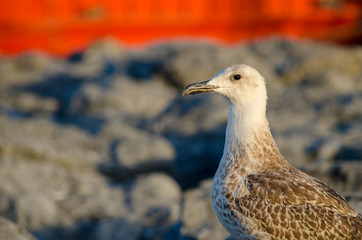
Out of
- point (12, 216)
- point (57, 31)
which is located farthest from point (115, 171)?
point (57, 31)

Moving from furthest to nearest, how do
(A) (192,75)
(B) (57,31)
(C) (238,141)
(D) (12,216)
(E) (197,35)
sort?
(E) (197,35)
(B) (57,31)
(A) (192,75)
(D) (12,216)
(C) (238,141)

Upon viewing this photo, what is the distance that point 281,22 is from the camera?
742 inches

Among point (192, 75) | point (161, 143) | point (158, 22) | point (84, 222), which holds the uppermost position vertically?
point (158, 22)

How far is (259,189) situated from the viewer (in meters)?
4.18

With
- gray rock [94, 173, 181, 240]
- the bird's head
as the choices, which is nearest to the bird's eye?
the bird's head

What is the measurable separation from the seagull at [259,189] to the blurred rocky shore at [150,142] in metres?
0.98

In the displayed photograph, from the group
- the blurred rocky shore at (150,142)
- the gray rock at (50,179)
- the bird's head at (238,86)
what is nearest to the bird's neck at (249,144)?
the bird's head at (238,86)

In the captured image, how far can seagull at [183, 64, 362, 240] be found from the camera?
3.95 meters

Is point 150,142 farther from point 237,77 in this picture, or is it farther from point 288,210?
point 288,210

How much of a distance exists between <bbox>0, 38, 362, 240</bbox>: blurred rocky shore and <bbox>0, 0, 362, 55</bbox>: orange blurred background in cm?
428

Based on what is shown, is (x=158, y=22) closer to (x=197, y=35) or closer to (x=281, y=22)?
(x=197, y=35)

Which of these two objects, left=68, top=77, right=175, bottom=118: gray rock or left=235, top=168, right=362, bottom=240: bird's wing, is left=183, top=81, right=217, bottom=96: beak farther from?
left=68, top=77, right=175, bottom=118: gray rock

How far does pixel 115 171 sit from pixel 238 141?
12.3ft

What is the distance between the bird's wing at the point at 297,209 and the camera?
3914mm
